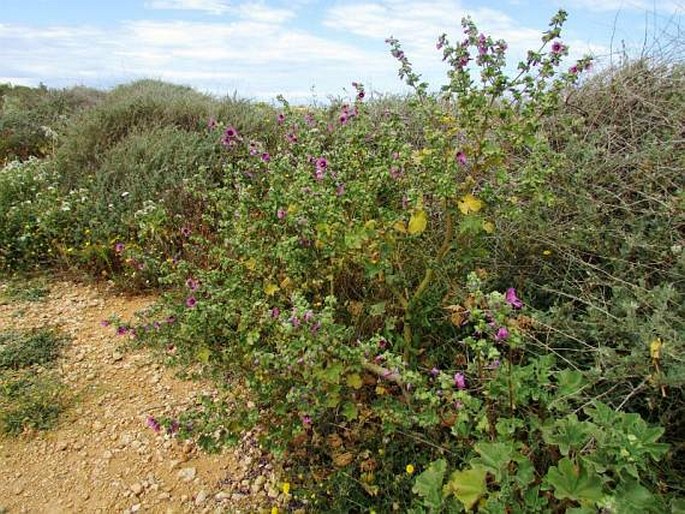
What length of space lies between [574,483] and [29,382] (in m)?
2.84

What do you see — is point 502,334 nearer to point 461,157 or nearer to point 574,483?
point 574,483

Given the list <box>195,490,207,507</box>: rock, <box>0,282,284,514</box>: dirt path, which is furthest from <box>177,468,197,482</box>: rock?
<box>195,490,207,507</box>: rock

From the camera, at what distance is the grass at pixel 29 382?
105 inches

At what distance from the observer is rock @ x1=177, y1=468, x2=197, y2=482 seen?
2318mm

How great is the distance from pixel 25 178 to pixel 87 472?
11.4 feet

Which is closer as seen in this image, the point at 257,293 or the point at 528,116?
the point at 528,116

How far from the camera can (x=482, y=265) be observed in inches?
106

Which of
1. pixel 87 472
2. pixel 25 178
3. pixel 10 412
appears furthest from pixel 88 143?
pixel 87 472

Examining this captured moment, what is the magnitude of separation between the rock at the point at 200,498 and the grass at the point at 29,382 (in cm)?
99

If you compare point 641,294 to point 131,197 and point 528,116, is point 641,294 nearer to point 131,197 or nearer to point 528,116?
point 528,116

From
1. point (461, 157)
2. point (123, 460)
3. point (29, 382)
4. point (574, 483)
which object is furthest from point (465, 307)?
point (29, 382)

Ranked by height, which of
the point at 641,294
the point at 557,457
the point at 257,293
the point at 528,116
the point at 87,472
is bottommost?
the point at 87,472

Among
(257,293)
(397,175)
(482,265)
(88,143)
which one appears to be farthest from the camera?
(88,143)

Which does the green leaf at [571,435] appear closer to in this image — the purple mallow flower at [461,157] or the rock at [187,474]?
the purple mallow flower at [461,157]
